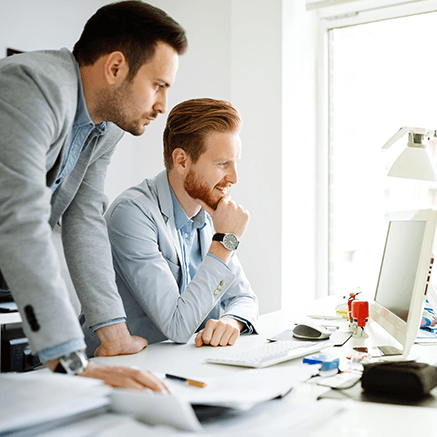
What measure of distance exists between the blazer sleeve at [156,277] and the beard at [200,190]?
0.15 metres

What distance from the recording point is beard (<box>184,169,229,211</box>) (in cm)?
156

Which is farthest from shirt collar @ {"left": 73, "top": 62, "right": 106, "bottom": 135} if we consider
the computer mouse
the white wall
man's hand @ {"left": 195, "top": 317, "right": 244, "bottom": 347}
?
the white wall

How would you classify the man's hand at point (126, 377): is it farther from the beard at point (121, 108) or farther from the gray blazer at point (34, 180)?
the beard at point (121, 108)

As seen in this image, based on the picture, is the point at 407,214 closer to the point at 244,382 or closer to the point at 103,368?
the point at 244,382

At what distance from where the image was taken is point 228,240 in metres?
1.39

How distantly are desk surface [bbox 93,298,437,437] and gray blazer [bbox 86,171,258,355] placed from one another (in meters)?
0.08

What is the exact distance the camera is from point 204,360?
1.13 m

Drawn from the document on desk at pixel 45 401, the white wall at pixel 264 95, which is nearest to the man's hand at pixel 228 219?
the document on desk at pixel 45 401

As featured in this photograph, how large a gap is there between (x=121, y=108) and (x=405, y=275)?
0.76 meters

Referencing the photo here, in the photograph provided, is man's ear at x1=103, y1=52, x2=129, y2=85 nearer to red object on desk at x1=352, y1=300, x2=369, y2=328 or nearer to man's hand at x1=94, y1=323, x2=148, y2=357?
man's hand at x1=94, y1=323, x2=148, y2=357

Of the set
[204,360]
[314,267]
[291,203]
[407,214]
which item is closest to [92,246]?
[204,360]

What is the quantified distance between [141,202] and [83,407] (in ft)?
3.00

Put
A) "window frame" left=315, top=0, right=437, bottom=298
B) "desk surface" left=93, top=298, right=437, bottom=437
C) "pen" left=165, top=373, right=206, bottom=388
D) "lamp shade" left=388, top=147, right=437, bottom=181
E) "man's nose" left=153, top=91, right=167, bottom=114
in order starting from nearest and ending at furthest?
"desk surface" left=93, top=298, right=437, bottom=437
"pen" left=165, top=373, right=206, bottom=388
"man's nose" left=153, top=91, right=167, bottom=114
"lamp shade" left=388, top=147, right=437, bottom=181
"window frame" left=315, top=0, right=437, bottom=298

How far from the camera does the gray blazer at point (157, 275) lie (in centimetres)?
132
